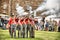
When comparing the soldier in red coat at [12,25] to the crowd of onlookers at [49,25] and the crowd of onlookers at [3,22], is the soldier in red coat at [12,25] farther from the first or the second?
the crowd of onlookers at [49,25]

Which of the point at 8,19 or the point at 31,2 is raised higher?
the point at 31,2

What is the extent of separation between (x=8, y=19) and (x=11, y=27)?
0.29 feet

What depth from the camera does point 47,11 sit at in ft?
6.61

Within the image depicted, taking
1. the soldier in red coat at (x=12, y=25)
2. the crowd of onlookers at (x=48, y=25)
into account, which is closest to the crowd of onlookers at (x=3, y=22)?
the soldier in red coat at (x=12, y=25)

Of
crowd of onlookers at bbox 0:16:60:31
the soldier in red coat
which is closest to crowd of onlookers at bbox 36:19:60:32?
crowd of onlookers at bbox 0:16:60:31

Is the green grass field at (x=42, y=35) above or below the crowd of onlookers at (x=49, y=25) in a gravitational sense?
below

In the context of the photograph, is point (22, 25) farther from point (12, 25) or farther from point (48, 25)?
point (48, 25)

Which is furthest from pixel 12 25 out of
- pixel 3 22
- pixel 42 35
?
pixel 42 35

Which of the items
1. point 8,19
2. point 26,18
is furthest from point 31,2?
point 8,19

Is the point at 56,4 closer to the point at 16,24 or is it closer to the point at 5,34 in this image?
the point at 16,24

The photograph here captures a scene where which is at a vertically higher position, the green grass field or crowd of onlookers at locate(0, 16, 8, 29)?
crowd of onlookers at locate(0, 16, 8, 29)

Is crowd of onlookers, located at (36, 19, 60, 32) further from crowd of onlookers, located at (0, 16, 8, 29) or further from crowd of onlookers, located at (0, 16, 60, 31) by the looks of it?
crowd of onlookers, located at (0, 16, 8, 29)

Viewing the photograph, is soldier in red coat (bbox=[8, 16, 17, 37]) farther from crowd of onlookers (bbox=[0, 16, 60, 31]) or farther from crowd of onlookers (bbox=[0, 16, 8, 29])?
crowd of onlookers (bbox=[0, 16, 60, 31])

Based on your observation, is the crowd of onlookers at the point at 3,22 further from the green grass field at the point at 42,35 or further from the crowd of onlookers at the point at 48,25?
the crowd of onlookers at the point at 48,25
